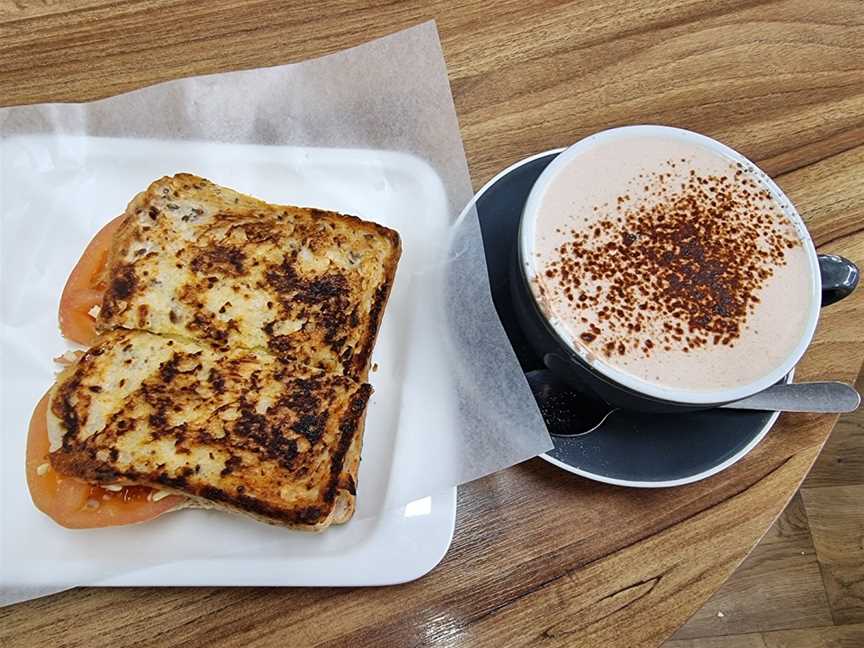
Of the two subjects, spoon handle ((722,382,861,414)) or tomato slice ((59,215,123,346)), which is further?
tomato slice ((59,215,123,346))

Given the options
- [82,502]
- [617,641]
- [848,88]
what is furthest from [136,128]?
[848,88]

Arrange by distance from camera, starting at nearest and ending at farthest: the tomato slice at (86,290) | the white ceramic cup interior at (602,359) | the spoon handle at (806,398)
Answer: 1. the white ceramic cup interior at (602,359)
2. the spoon handle at (806,398)
3. the tomato slice at (86,290)

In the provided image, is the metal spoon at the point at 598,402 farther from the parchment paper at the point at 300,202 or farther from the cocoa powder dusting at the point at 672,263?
the cocoa powder dusting at the point at 672,263

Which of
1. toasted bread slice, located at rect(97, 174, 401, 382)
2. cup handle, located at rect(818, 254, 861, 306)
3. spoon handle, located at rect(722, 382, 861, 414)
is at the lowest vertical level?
spoon handle, located at rect(722, 382, 861, 414)

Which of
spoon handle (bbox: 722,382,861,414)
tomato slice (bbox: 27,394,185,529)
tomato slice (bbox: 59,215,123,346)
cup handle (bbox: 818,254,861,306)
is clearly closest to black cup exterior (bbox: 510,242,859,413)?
cup handle (bbox: 818,254,861,306)

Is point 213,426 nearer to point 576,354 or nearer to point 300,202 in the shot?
point 300,202

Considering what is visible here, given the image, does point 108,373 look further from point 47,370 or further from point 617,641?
point 617,641

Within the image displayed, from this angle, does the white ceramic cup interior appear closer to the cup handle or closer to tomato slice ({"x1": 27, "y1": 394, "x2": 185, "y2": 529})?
the cup handle

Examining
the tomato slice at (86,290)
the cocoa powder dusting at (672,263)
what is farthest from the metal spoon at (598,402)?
the tomato slice at (86,290)
